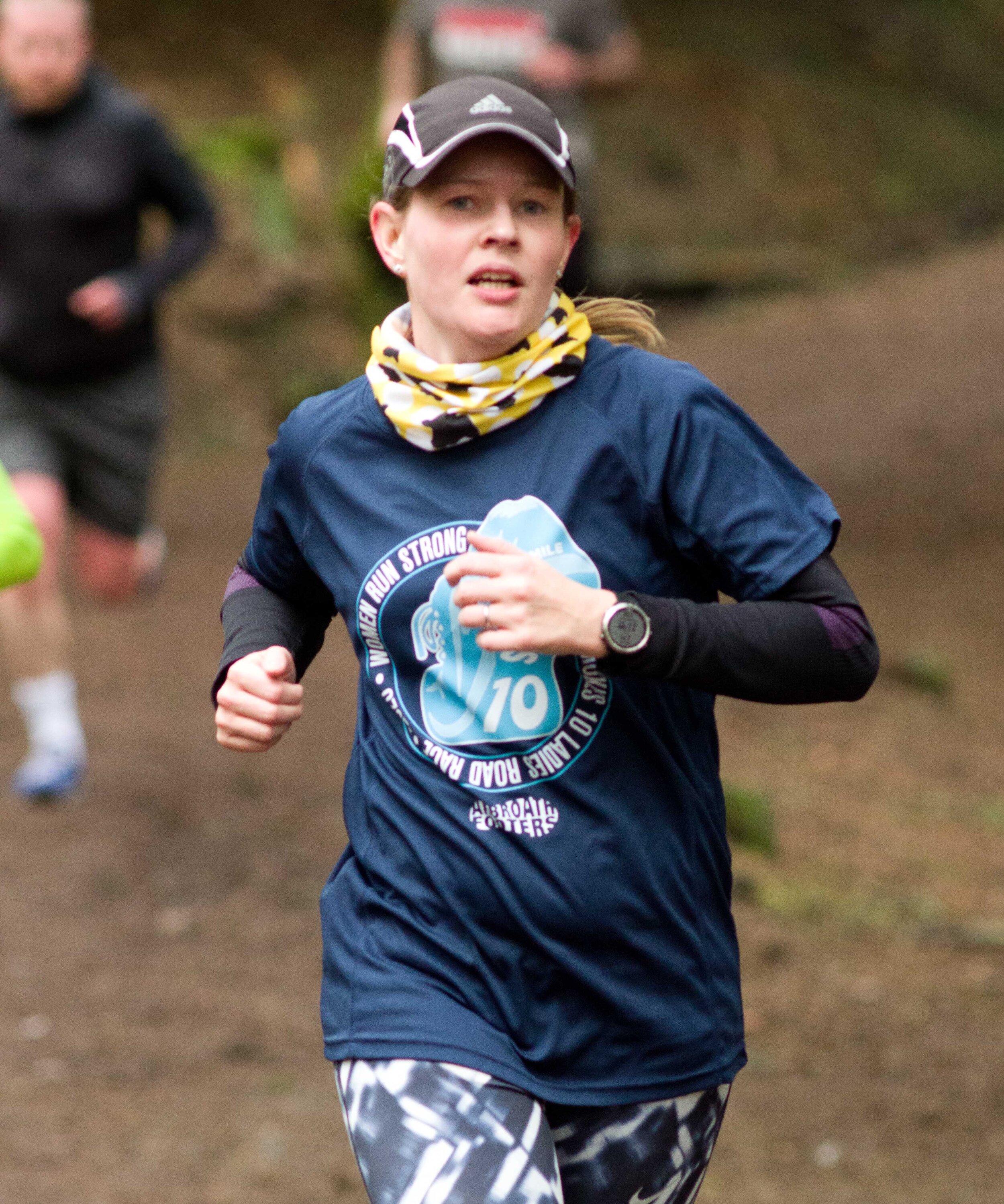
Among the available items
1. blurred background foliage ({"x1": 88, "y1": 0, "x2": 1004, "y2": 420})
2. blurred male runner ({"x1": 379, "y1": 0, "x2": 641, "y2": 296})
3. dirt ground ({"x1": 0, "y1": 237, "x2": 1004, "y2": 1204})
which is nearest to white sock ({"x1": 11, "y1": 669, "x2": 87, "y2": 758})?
dirt ground ({"x1": 0, "y1": 237, "x2": 1004, "y2": 1204})

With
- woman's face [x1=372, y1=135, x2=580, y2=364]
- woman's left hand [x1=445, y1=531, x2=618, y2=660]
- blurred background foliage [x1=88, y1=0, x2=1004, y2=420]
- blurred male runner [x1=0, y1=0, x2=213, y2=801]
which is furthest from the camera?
blurred background foliage [x1=88, y1=0, x2=1004, y2=420]

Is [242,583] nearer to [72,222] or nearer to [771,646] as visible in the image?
[771,646]

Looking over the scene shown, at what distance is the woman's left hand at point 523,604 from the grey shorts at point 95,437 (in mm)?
3972

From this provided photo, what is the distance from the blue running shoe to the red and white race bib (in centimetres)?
306

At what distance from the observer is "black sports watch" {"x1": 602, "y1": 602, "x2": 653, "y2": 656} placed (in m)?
2.13

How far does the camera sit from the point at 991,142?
17969 mm

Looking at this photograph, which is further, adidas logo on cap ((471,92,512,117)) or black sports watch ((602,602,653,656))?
adidas logo on cap ((471,92,512,117))

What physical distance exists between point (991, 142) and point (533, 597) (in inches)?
675

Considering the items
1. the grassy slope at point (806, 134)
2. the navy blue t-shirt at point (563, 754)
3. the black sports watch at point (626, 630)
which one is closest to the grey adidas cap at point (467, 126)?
the navy blue t-shirt at point (563, 754)

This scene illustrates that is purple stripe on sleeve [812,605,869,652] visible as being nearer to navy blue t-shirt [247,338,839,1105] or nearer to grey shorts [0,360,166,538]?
Answer: navy blue t-shirt [247,338,839,1105]

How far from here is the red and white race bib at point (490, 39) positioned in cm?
714

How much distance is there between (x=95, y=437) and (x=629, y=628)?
4.20 meters

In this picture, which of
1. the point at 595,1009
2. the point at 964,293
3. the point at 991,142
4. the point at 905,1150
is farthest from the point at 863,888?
the point at 991,142

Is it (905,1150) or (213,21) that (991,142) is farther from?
(905,1150)
